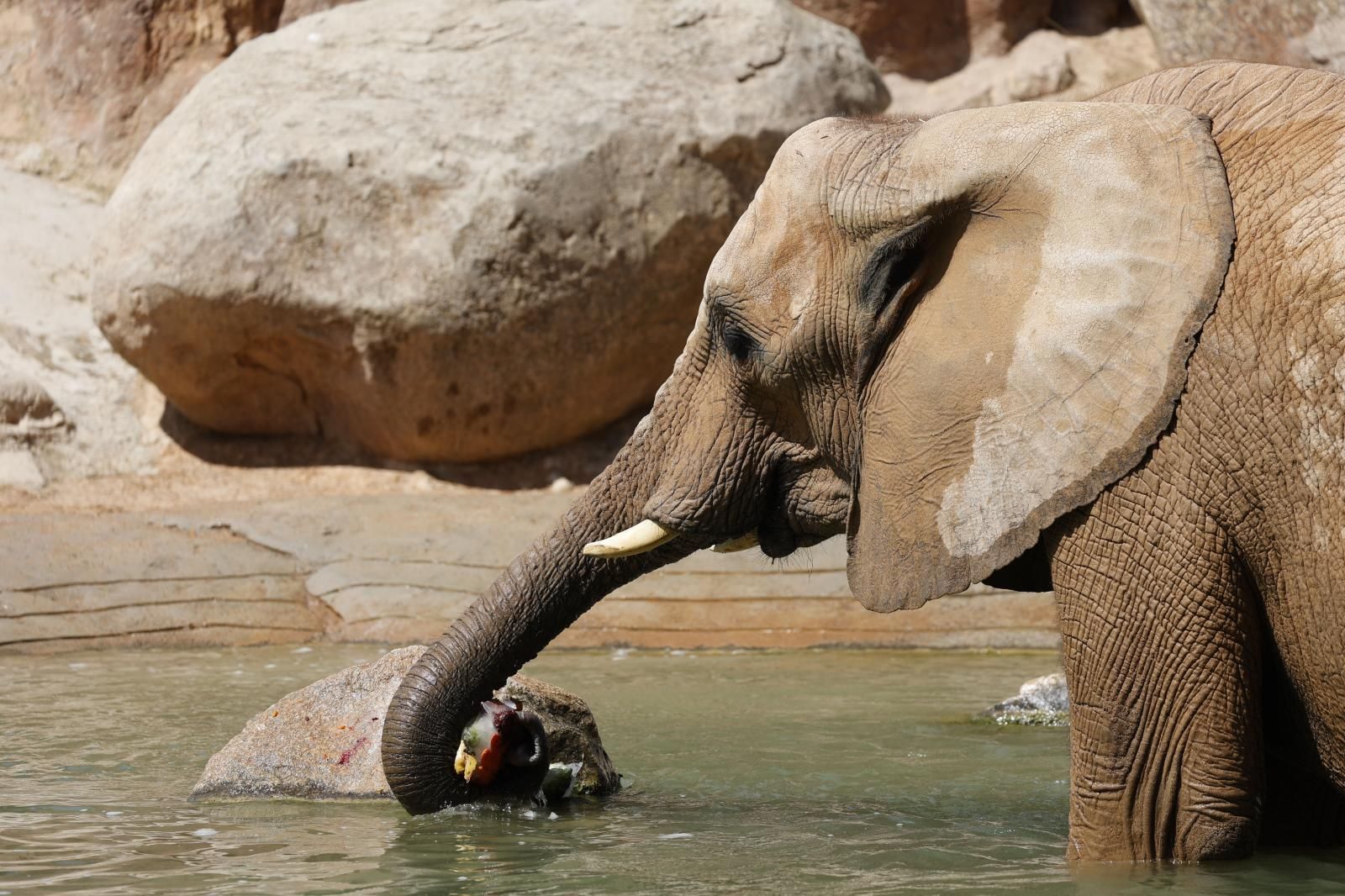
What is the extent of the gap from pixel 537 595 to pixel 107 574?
504 cm

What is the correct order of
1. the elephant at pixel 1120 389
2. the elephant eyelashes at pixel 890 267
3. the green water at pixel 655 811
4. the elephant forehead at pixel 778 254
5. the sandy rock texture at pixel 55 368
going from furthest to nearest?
the sandy rock texture at pixel 55 368, the green water at pixel 655 811, the elephant forehead at pixel 778 254, the elephant eyelashes at pixel 890 267, the elephant at pixel 1120 389

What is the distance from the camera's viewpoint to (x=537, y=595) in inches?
181

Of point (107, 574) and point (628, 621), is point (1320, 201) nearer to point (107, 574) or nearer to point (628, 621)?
point (628, 621)

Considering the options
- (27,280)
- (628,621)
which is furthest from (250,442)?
(628,621)

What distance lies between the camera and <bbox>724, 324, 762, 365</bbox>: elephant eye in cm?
423

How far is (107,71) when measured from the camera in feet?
49.5

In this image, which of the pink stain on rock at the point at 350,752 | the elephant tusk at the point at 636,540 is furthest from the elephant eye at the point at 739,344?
the pink stain on rock at the point at 350,752

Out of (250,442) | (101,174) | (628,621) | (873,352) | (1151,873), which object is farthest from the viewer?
(101,174)

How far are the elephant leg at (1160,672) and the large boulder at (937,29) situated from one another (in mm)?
13166

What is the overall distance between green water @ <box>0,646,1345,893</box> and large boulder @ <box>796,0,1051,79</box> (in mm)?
9505

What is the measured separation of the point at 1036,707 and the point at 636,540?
9.08 ft

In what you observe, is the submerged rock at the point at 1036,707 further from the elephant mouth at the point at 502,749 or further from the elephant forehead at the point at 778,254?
the elephant forehead at the point at 778,254

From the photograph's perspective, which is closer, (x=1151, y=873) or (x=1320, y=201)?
(x=1320, y=201)

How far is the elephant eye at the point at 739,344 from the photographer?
423cm
